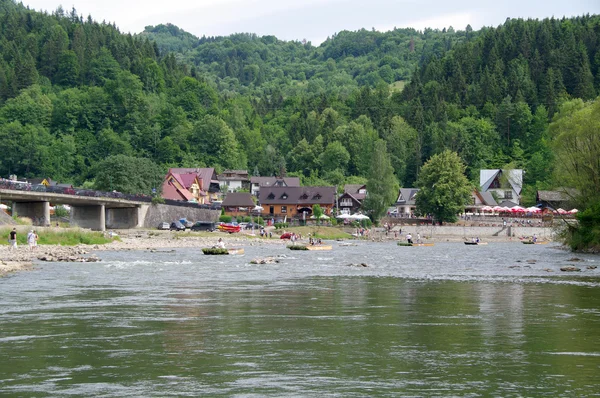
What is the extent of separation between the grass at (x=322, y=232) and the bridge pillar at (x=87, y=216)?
26310 mm

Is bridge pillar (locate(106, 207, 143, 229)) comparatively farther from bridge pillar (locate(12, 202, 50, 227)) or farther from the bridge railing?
bridge pillar (locate(12, 202, 50, 227))

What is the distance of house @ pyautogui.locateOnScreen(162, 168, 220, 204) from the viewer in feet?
516

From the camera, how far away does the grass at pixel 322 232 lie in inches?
4636

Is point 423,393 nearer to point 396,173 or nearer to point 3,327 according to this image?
point 3,327

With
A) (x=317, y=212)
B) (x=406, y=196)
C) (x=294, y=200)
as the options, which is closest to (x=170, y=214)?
(x=317, y=212)

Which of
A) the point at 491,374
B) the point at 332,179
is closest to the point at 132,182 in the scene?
the point at 332,179

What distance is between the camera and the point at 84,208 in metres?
115

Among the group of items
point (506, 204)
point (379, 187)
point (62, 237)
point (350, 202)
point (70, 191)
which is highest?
point (379, 187)

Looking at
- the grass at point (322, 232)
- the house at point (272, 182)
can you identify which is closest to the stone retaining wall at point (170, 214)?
the grass at point (322, 232)

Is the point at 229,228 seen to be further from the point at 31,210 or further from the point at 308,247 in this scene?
the point at 308,247

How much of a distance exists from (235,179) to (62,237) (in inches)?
4669

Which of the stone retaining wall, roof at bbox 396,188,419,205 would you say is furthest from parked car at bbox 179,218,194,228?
roof at bbox 396,188,419,205

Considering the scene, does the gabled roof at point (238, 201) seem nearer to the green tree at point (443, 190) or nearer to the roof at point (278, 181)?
the roof at point (278, 181)

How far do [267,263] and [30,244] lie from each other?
58.0ft
